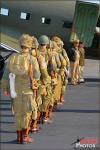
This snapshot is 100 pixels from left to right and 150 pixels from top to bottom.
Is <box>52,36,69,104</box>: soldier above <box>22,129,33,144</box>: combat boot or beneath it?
above

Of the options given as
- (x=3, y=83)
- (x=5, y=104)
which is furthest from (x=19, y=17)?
(x=3, y=83)

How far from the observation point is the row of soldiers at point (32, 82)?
451 inches

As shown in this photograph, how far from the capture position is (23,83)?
1150cm

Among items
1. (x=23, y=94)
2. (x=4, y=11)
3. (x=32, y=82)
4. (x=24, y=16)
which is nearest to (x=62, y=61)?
(x=32, y=82)

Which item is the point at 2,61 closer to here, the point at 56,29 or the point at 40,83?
the point at 56,29

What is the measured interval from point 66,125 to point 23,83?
7.43 feet

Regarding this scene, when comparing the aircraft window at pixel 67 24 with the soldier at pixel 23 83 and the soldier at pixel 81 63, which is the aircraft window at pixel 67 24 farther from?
the soldier at pixel 23 83

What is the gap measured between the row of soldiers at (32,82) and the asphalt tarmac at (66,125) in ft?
0.85

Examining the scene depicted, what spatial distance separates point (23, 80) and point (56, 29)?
51.0 ft

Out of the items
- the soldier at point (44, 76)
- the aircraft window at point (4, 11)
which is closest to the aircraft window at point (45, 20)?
the aircraft window at point (4, 11)

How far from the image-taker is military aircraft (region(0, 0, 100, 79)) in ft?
84.6

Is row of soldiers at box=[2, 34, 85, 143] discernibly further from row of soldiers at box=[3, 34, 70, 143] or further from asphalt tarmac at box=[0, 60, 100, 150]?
asphalt tarmac at box=[0, 60, 100, 150]

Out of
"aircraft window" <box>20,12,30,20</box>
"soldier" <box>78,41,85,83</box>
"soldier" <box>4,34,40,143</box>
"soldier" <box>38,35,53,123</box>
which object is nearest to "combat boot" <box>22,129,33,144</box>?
"soldier" <box>4,34,40,143</box>

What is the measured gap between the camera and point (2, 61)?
23062 mm
